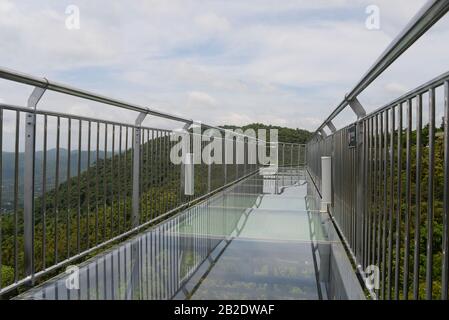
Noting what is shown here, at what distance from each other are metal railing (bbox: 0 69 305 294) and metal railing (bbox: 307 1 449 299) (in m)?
1.66

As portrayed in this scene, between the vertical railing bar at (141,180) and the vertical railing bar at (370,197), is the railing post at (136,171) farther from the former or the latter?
the vertical railing bar at (370,197)

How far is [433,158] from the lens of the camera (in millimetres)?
1090

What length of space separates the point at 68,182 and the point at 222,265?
3.75ft

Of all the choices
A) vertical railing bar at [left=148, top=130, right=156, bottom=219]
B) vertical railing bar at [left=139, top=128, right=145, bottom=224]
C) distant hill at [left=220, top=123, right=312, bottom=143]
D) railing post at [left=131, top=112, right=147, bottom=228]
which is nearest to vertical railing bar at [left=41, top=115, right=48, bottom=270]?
railing post at [left=131, top=112, right=147, bottom=228]

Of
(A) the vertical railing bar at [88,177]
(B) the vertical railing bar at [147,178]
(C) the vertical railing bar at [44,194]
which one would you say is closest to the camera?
(C) the vertical railing bar at [44,194]

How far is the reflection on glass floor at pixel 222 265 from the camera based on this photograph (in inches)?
77.4

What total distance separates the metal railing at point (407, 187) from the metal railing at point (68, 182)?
166 cm

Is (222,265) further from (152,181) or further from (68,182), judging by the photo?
(152,181)

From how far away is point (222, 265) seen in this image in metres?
2.49

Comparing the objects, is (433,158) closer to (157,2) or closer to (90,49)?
(157,2)

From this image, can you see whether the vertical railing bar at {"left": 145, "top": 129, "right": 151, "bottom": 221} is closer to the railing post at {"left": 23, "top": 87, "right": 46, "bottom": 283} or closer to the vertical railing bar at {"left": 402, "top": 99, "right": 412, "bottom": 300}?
the railing post at {"left": 23, "top": 87, "right": 46, "bottom": 283}

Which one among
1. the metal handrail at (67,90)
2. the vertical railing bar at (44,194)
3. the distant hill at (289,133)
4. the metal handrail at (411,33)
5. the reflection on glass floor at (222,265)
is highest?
the distant hill at (289,133)

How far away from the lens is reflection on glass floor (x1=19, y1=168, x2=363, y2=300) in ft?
6.45

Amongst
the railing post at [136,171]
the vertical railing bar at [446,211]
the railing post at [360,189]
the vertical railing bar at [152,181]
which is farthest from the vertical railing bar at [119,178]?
the vertical railing bar at [446,211]
